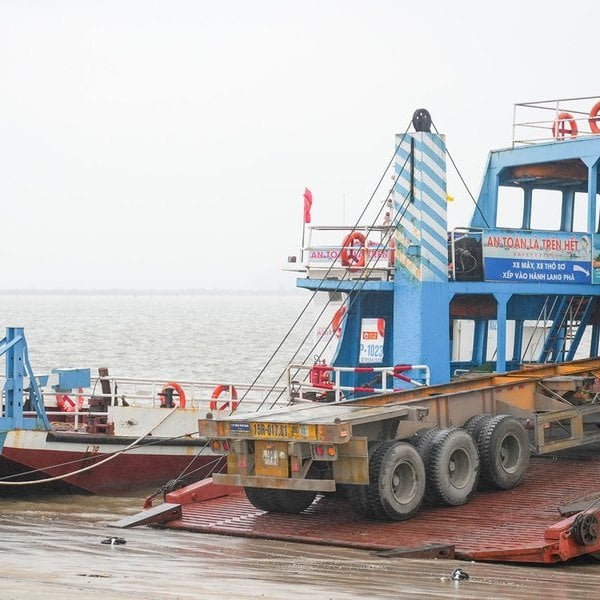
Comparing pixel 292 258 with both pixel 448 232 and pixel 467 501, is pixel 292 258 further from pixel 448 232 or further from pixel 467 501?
pixel 467 501

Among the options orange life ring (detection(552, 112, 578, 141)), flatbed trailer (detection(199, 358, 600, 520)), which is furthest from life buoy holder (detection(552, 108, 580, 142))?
flatbed trailer (detection(199, 358, 600, 520))

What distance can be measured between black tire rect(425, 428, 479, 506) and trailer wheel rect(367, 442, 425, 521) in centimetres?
22

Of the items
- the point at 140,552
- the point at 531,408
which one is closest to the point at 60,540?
the point at 140,552

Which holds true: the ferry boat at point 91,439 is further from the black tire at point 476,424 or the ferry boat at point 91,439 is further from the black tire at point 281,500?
the black tire at point 476,424

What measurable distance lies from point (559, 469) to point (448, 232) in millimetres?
4795

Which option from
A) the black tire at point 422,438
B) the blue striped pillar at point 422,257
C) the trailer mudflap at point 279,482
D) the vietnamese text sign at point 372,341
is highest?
the blue striped pillar at point 422,257

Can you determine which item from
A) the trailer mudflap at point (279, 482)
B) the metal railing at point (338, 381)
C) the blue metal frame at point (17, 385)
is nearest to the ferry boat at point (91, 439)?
the blue metal frame at point (17, 385)

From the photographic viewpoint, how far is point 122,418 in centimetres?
1798

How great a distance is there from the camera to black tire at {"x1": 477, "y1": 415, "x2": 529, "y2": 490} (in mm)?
13125

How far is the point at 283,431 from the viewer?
11.6 metres

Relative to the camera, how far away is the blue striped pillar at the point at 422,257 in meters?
16.9

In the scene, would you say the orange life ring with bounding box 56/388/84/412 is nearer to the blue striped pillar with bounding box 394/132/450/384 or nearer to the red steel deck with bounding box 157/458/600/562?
Result: the blue striped pillar with bounding box 394/132/450/384

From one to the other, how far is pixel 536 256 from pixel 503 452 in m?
5.71

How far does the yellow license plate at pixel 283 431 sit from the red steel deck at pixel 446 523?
38.6 inches
